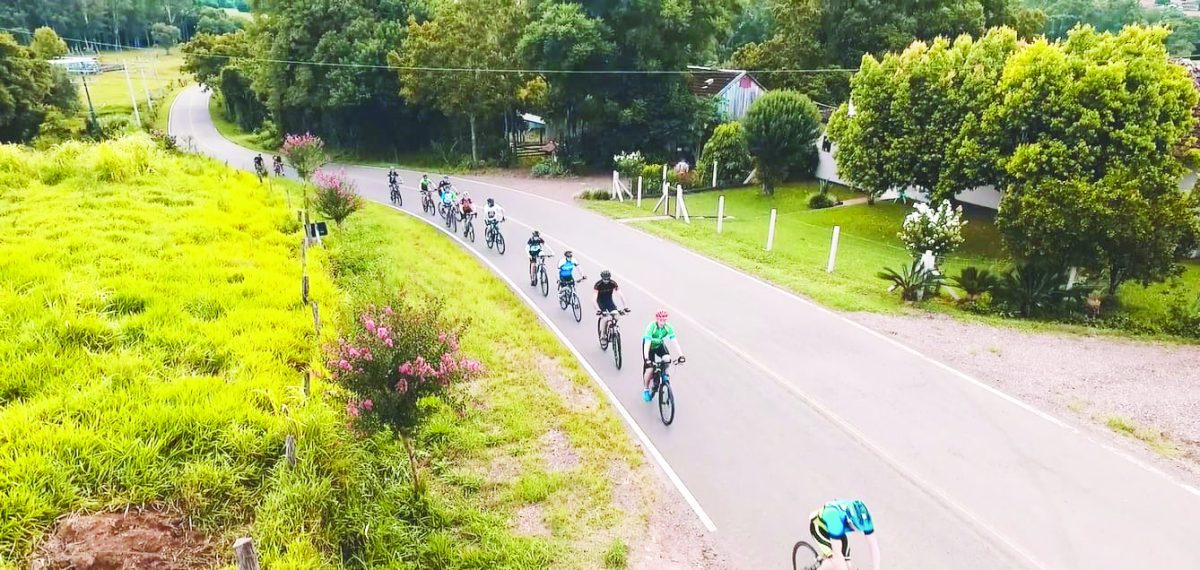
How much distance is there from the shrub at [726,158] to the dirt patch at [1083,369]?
19.0m

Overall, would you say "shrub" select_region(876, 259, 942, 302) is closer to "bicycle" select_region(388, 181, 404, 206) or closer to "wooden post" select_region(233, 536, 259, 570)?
"wooden post" select_region(233, 536, 259, 570)

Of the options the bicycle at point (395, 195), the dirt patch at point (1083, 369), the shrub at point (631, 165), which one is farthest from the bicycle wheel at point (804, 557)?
the bicycle at point (395, 195)

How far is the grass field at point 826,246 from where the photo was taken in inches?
597

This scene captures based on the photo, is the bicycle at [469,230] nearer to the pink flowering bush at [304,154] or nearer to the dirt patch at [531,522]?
the pink flowering bush at [304,154]

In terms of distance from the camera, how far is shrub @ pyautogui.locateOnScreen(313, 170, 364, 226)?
17.8 m

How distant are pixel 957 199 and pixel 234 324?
1047 inches

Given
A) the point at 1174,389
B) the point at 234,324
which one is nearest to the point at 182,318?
the point at 234,324

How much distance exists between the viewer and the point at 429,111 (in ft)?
145

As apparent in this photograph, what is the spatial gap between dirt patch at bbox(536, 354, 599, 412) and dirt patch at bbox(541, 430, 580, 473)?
0.85 meters

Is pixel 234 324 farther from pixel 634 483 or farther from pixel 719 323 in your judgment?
pixel 719 323

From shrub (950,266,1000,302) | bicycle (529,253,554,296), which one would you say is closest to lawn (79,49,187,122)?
bicycle (529,253,554,296)

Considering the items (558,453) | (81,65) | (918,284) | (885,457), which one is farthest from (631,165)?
(81,65)

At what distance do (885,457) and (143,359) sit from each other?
926 cm

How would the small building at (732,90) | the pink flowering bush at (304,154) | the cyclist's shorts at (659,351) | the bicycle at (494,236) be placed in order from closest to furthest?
the cyclist's shorts at (659,351) < the bicycle at (494,236) < the pink flowering bush at (304,154) < the small building at (732,90)
